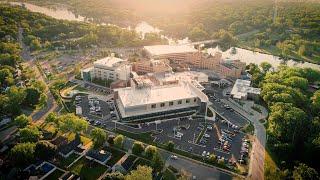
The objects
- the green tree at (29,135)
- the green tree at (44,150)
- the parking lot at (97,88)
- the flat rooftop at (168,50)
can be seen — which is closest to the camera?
the green tree at (44,150)

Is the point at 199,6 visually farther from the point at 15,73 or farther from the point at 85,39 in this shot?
the point at 15,73

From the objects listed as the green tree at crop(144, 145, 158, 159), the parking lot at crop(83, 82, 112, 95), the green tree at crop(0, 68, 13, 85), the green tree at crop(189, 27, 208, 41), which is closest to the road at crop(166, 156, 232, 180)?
the green tree at crop(144, 145, 158, 159)

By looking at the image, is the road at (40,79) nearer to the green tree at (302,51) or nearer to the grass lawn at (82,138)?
the grass lawn at (82,138)

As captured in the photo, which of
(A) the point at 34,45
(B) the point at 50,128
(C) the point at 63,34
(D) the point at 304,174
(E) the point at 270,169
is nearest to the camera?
(D) the point at 304,174

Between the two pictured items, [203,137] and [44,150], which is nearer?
[44,150]

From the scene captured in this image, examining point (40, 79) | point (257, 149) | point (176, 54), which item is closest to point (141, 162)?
point (257, 149)

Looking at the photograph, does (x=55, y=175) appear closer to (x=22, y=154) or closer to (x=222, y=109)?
(x=22, y=154)

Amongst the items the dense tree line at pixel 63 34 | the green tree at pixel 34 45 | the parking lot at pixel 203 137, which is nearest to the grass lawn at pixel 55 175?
the parking lot at pixel 203 137

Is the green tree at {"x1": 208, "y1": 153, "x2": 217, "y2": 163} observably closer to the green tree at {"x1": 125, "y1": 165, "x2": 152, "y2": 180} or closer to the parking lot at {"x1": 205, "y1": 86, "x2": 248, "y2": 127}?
the green tree at {"x1": 125, "y1": 165, "x2": 152, "y2": 180}
